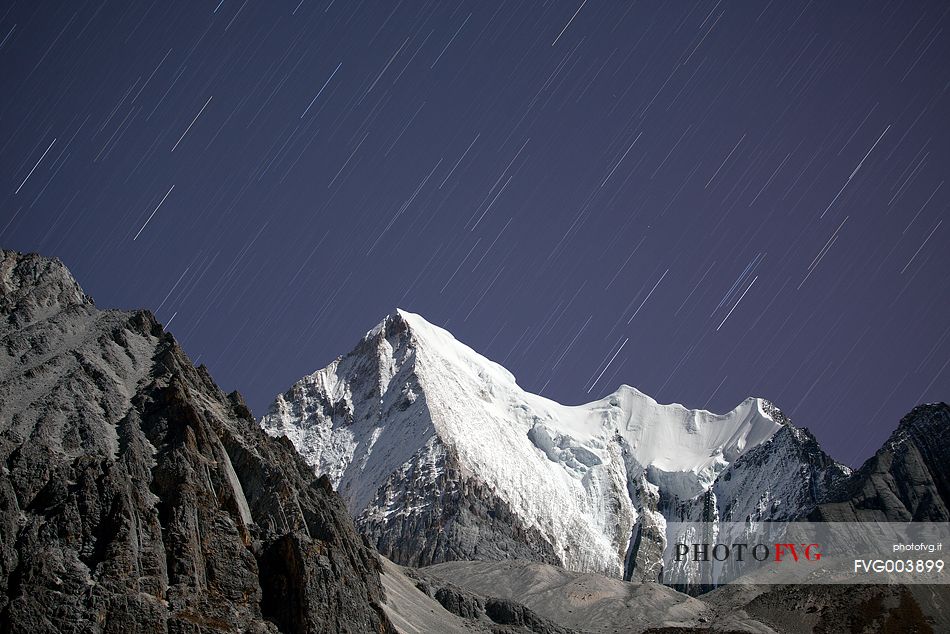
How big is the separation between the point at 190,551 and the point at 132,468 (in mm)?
11386

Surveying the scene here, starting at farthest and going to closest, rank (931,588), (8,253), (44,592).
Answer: (931,588) < (8,253) < (44,592)

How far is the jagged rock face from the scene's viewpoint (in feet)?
249

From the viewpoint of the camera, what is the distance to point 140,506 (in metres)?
84.8

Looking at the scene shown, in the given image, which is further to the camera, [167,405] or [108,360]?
[108,360]

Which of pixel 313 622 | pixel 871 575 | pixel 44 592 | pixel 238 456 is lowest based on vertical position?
pixel 44 592

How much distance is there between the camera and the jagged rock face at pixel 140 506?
76000 mm

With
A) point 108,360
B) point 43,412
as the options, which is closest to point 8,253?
point 108,360

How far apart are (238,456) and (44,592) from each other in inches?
1519

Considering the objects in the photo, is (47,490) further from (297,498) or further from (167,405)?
(297,498)

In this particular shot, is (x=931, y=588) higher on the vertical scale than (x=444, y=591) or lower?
higher

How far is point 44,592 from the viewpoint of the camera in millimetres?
72562

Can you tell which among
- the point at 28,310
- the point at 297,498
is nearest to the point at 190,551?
the point at 297,498

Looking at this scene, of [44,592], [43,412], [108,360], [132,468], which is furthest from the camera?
[108,360]

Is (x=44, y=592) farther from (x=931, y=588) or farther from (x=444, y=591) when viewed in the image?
(x=931, y=588)
